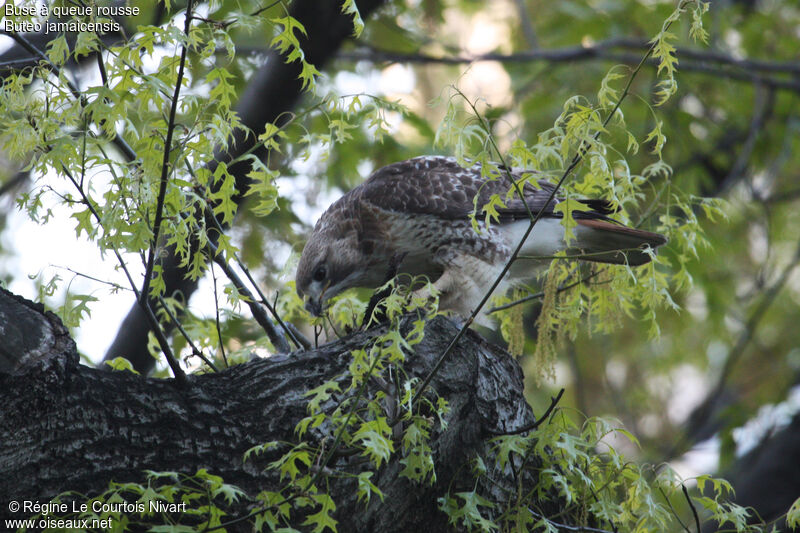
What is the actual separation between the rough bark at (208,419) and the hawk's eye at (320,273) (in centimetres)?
128

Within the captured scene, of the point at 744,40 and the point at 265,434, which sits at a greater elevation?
the point at 744,40

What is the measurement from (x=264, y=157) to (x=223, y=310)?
2.67 meters

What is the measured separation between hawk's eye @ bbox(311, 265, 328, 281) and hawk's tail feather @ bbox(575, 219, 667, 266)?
4.46 ft

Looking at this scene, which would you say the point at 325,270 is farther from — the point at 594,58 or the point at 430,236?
the point at 594,58

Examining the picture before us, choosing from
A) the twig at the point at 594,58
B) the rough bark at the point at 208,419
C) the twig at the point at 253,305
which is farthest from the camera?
the twig at the point at 594,58

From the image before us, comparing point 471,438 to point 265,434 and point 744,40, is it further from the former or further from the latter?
point 744,40

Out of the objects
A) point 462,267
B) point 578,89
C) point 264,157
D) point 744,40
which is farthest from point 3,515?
point 744,40

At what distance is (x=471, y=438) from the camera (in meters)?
2.96

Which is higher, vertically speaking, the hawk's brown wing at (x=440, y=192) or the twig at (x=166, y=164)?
the hawk's brown wing at (x=440, y=192)

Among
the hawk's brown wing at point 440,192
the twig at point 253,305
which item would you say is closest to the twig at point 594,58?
the hawk's brown wing at point 440,192

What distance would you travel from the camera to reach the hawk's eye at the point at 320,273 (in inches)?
170

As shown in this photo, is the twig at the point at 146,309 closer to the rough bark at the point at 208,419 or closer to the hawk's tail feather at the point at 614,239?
the rough bark at the point at 208,419

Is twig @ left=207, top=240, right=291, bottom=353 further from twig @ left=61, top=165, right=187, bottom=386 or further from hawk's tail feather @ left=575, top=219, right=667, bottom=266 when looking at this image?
hawk's tail feather @ left=575, top=219, right=667, bottom=266

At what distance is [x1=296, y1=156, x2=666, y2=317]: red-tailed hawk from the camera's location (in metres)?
4.18
